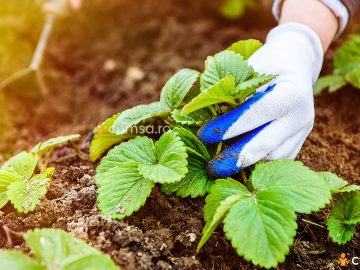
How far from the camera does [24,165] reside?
1.55m

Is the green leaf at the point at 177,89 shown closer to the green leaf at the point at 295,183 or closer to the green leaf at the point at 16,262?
the green leaf at the point at 295,183

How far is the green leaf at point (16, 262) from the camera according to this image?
3.62ft

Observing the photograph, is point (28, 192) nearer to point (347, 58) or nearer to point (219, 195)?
point (219, 195)

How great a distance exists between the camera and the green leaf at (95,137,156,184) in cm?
150

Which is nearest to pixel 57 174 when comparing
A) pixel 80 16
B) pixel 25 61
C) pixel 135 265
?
pixel 135 265

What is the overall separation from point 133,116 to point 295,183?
2.07 ft

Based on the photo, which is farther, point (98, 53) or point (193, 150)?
point (98, 53)

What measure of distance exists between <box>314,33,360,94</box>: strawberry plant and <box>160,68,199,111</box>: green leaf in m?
0.90

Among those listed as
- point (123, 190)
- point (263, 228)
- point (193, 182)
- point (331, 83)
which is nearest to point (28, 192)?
point (123, 190)

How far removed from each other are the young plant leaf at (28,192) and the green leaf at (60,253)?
25cm

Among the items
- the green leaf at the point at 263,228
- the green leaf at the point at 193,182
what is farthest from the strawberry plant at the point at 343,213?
the green leaf at the point at 193,182

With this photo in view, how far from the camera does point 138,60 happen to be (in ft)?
10.3

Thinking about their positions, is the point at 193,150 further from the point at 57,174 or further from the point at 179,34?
the point at 179,34

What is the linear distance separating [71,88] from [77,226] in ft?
6.04
